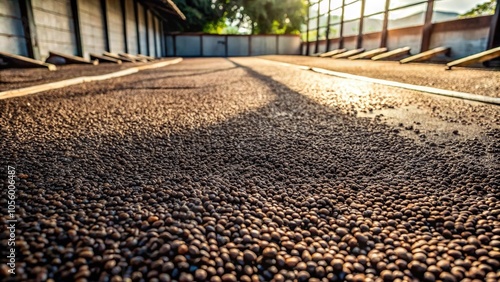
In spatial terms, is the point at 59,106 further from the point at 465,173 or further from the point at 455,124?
the point at 455,124

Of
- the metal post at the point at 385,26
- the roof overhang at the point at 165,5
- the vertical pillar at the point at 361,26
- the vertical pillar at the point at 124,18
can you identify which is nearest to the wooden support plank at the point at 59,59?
the vertical pillar at the point at 124,18

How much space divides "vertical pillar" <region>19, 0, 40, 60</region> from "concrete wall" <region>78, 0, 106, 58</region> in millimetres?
2113

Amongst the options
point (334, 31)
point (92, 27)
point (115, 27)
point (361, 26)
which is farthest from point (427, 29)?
point (334, 31)

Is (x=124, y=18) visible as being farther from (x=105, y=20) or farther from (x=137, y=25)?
(x=105, y=20)

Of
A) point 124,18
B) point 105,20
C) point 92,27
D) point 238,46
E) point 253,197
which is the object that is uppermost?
point 124,18

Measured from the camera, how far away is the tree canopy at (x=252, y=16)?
23188 millimetres

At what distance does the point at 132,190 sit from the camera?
1258mm

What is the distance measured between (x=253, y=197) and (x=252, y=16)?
27025 millimetres

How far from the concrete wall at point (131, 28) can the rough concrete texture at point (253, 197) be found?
443 inches

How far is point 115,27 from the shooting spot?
1102cm

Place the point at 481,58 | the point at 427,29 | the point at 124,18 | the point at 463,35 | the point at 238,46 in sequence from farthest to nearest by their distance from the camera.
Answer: the point at 238,46 → the point at 124,18 → the point at 427,29 → the point at 463,35 → the point at 481,58

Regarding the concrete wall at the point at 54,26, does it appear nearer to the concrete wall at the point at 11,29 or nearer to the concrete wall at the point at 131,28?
the concrete wall at the point at 11,29

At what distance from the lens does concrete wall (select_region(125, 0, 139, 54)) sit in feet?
40.2

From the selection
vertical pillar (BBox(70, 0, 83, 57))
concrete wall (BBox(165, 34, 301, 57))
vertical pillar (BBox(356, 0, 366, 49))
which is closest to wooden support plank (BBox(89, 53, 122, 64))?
vertical pillar (BBox(70, 0, 83, 57))
